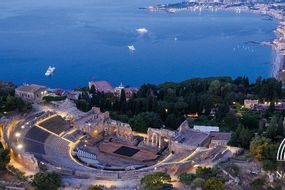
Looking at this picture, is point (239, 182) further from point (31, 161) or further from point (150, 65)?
point (150, 65)

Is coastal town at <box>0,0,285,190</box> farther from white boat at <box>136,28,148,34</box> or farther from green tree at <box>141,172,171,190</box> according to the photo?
white boat at <box>136,28,148,34</box>

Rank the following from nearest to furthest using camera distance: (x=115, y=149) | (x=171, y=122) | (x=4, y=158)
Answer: (x=4, y=158)
(x=115, y=149)
(x=171, y=122)

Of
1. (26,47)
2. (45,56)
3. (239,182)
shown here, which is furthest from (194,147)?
(26,47)

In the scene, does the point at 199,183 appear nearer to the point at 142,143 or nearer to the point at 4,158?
the point at 142,143

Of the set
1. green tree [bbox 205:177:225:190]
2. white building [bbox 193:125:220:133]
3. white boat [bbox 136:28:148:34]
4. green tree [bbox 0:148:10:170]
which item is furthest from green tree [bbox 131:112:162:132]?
white boat [bbox 136:28:148:34]

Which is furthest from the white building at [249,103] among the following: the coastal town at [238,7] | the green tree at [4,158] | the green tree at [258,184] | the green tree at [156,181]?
the coastal town at [238,7]

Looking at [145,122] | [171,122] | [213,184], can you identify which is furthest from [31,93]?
[213,184]

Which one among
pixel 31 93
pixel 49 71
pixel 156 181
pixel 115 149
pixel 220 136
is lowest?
pixel 49 71

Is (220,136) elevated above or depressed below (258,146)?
below
